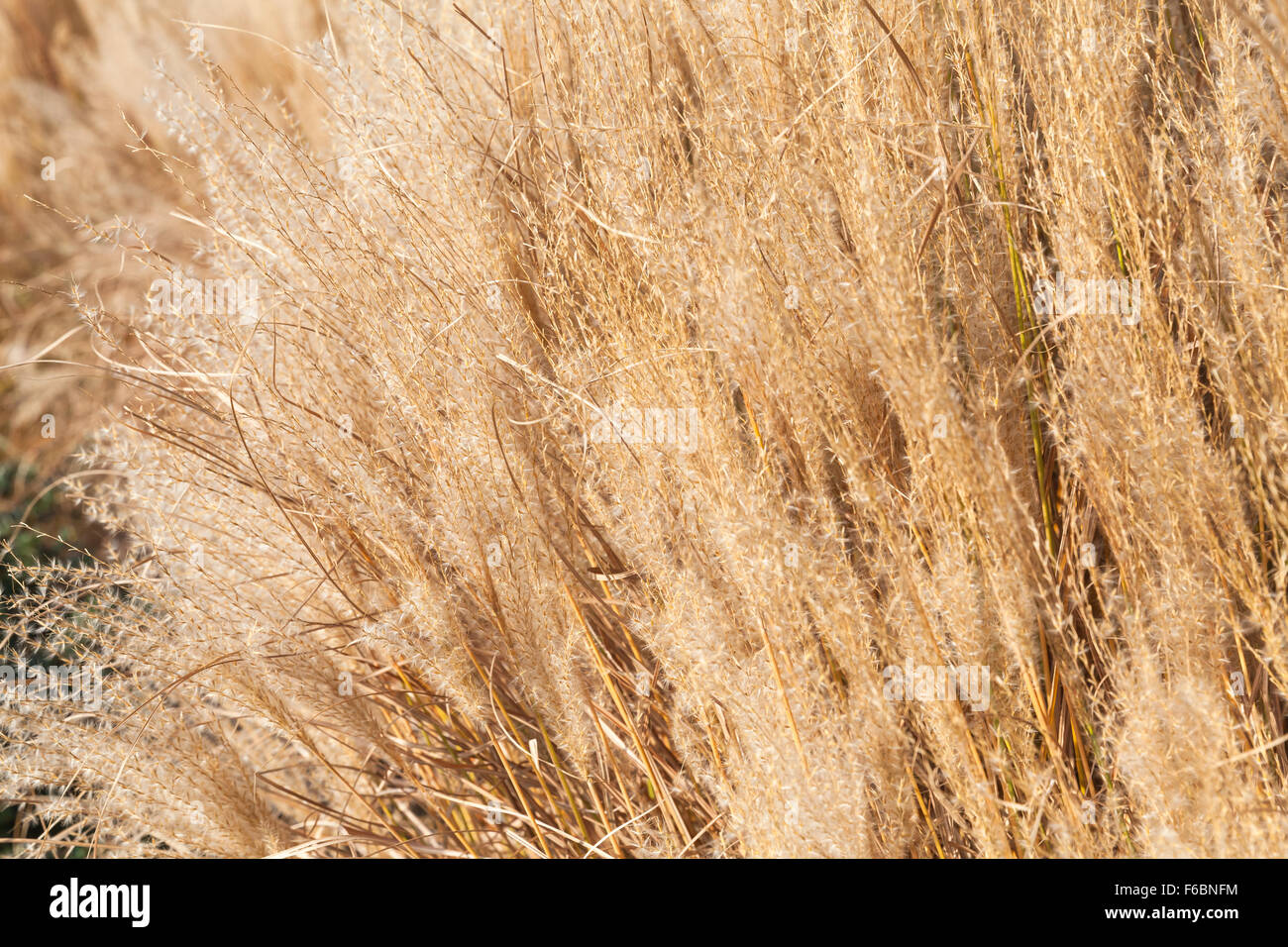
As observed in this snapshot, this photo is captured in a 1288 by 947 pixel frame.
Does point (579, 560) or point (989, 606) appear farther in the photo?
point (579, 560)

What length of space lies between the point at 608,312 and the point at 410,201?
426 mm

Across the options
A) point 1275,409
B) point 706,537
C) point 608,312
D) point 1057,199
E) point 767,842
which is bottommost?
point 767,842

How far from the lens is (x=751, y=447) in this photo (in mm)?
1118

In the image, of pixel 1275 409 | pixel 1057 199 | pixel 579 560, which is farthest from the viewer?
pixel 579 560

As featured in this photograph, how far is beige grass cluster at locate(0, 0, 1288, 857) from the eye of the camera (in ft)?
3.06

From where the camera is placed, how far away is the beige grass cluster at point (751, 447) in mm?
934

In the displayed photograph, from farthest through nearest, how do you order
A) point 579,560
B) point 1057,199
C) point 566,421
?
point 579,560 < point 566,421 < point 1057,199

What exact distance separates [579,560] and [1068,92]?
2.98 feet

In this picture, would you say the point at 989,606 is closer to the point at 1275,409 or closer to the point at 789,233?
the point at 1275,409

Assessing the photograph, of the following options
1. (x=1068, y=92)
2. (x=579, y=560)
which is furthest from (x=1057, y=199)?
(x=579, y=560)

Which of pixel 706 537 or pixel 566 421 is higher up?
pixel 566 421

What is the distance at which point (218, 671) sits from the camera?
1.17 metres

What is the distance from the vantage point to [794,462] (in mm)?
1127
